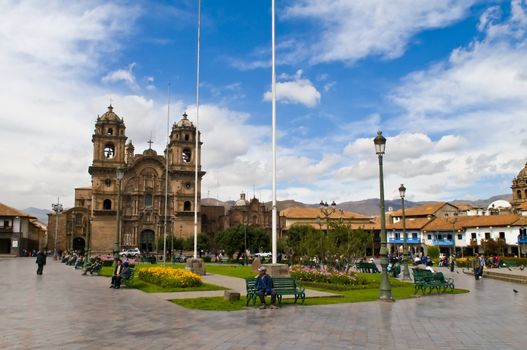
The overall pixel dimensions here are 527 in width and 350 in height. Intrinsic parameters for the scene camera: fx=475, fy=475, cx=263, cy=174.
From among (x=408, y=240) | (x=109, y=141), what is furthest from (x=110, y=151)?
(x=408, y=240)

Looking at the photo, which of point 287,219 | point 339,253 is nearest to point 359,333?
point 339,253

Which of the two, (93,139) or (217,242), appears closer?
(217,242)

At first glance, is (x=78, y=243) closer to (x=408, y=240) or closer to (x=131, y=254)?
(x=131, y=254)

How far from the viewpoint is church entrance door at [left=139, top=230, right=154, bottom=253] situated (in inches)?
2940

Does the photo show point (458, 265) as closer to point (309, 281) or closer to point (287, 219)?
point (309, 281)

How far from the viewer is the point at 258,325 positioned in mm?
11172

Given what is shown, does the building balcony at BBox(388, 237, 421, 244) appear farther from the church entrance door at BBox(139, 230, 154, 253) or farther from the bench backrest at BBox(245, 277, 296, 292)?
the bench backrest at BBox(245, 277, 296, 292)

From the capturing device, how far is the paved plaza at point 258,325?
9.20 meters

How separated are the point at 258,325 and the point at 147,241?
66.9 m

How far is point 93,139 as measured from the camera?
73750mm

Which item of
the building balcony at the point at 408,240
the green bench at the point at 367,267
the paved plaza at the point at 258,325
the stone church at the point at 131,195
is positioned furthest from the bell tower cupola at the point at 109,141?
the paved plaza at the point at 258,325

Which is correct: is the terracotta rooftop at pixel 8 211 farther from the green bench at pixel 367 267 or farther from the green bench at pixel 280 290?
the green bench at pixel 280 290

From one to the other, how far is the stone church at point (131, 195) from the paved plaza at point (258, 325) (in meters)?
57.9

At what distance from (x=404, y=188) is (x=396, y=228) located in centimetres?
5587
